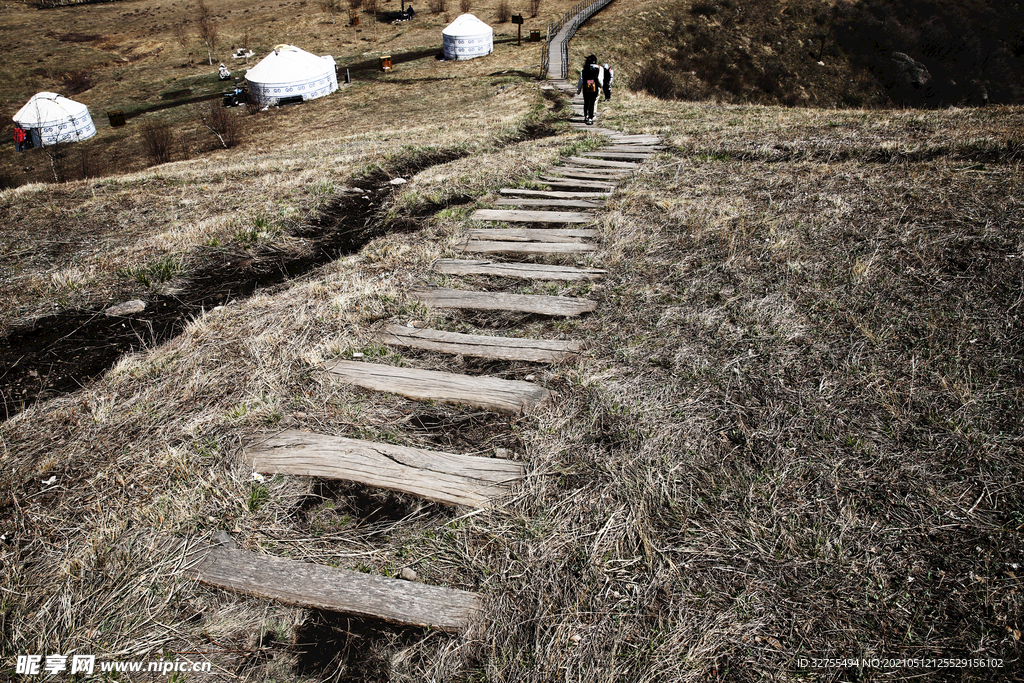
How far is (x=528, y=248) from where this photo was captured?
6.22 metres

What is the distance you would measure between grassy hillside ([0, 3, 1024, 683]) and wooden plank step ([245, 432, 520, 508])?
105mm

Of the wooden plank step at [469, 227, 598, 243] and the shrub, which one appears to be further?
the shrub

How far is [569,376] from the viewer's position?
403cm

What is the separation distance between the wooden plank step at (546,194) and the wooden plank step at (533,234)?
1.27 m

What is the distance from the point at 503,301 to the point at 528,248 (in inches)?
50.4

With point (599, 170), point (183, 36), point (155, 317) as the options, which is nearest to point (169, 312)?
point (155, 317)

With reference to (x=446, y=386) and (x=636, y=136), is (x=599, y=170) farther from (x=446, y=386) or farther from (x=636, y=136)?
(x=446, y=386)

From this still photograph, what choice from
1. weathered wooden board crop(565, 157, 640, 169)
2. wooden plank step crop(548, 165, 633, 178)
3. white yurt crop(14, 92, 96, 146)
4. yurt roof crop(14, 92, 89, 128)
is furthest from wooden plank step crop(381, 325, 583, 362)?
yurt roof crop(14, 92, 89, 128)

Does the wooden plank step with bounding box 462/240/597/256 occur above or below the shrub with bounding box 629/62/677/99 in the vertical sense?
below

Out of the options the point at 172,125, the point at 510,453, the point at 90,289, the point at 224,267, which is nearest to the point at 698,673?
the point at 510,453

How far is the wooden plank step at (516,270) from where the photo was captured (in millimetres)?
5543

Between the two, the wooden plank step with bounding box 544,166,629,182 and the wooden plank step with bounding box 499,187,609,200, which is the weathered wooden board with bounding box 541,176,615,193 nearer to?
the wooden plank step with bounding box 544,166,629,182

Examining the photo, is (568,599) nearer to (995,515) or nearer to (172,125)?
(995,515)

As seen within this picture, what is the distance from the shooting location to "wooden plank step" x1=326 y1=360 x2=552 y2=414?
3.89 m
